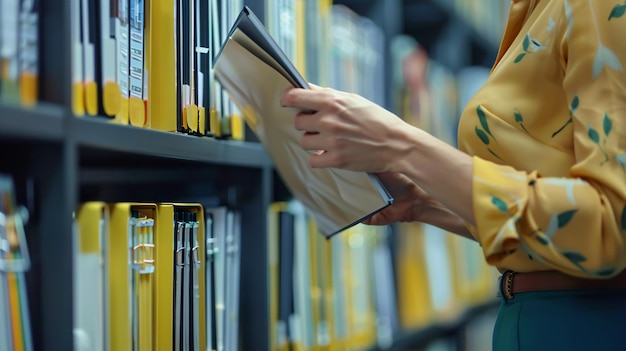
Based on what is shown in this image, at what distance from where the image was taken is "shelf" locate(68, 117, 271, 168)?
2.93ft

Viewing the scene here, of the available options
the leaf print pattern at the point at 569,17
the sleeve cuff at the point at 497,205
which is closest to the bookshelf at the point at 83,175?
the sleeve cuff at the point at 497,205

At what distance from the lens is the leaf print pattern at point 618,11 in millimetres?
874

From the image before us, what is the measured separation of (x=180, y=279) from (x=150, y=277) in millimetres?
69

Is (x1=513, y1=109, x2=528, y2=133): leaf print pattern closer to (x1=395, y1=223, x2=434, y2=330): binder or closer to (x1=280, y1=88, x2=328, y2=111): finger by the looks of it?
(x1=280, y1=88, x2=328, y2=111): finger

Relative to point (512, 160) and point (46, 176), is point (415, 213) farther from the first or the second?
point (46, 176)

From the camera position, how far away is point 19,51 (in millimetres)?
789

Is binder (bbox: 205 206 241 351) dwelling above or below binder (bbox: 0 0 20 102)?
below

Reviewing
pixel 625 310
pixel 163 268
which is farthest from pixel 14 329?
pixel 625 310

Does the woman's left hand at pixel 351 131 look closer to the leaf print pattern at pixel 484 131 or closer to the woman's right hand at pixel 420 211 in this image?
the leaf print pattern at pixel 484 131

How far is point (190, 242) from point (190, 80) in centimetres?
24

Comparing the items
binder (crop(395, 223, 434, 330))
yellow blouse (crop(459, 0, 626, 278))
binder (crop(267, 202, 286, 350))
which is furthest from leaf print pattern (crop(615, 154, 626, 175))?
binder (crop(395, 223, 434, 330))

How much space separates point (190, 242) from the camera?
1107 millimetres

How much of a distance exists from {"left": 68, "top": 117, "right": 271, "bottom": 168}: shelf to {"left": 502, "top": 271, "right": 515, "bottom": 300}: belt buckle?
48 centimetres

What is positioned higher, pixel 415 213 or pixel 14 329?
pixel 415 213
